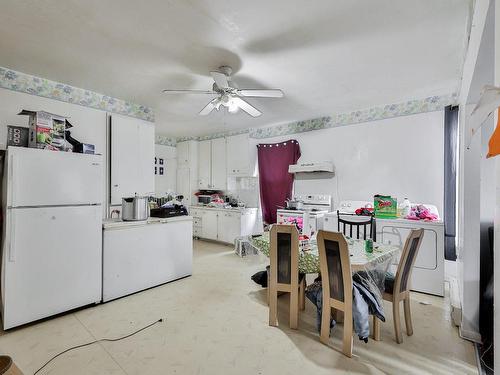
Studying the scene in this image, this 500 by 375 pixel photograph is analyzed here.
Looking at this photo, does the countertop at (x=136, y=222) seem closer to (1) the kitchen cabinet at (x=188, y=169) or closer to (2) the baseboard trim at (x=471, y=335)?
(1) the kitchen cabinet at (x=188, y=169)

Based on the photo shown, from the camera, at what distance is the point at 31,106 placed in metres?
3.09

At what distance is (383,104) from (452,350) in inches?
129

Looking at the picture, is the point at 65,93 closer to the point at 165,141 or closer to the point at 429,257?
the point at 165,141

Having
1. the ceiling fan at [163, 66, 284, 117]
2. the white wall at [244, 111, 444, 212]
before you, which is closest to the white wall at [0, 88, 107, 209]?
the ceiling fan at [163, 66, 284, 117]

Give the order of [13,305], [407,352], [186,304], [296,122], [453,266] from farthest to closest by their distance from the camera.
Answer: [296,122], [453,266], [186,304], [13,305], [407,352]

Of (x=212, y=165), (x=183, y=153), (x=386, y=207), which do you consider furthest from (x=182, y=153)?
(x=386, y=207)

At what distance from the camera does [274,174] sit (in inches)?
209

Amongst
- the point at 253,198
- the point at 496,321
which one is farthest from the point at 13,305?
the point at 253,198

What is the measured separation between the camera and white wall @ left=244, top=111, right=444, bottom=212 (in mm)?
3635

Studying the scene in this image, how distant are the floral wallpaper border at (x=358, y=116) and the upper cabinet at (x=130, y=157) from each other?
2322mm

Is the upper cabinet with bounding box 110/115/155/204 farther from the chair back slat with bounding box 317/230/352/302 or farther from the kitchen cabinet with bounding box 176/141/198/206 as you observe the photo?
the chair back slat with bounding box 317/230/352/302

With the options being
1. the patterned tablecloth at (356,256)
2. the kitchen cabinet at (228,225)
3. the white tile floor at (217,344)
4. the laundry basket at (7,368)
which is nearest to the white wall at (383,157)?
the kitchen cabinet at (228,225)

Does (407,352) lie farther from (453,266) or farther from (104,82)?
(104,82)

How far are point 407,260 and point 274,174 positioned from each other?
340 centimetres
